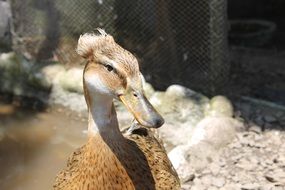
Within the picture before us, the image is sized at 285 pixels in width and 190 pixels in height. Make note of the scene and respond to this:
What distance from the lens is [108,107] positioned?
2.60 m

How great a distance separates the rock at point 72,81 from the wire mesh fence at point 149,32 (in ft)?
0.93

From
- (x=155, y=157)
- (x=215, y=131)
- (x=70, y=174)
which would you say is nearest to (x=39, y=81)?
(x=215, y=131)

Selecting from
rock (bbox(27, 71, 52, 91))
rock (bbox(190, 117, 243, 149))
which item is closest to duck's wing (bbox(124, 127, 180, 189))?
rock (bbox(190, 117, 243, 149))

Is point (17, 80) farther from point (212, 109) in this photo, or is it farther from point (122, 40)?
point (212, 109)

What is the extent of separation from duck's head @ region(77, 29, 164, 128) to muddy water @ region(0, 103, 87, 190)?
2152mm

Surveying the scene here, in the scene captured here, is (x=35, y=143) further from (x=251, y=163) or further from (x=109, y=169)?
(x=109, y=169)

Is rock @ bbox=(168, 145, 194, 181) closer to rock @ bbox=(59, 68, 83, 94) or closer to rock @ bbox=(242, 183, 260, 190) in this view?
rock @ bbox=(242, 183, 260, 190)

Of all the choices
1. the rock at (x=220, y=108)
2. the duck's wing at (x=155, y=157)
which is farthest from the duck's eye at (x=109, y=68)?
the rock at (x=220, y=108)

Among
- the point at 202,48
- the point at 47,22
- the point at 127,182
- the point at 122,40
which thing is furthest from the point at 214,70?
the point at 127,182

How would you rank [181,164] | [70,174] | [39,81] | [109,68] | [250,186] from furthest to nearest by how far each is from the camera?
[39,81]
[181,164]
[250,186]
[70,174]
[109,68]

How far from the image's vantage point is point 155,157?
315cm

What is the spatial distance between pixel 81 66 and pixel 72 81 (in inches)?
14.0

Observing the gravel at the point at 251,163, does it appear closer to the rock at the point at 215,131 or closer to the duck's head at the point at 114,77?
the rock at the point at 215,131

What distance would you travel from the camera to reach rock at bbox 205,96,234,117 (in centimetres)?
483
